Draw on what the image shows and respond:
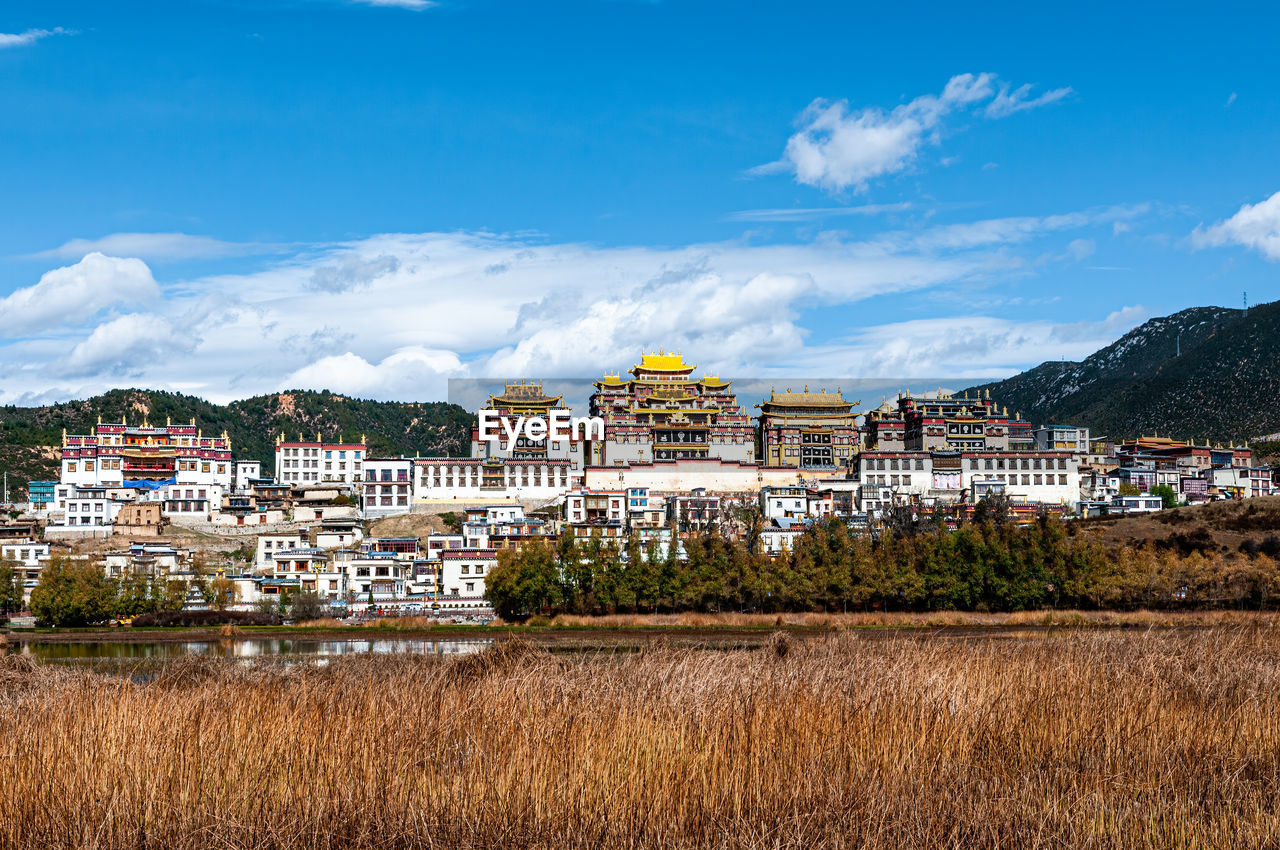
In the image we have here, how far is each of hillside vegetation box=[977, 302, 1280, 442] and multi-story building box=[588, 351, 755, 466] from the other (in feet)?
161

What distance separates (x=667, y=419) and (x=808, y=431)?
10.8 meters

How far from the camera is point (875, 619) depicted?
49.6 meters

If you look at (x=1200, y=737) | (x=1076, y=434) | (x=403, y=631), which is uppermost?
(x=1076, y=434)

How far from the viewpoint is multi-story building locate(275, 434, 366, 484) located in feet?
292

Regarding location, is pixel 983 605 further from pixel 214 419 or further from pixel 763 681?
pixel 214 419

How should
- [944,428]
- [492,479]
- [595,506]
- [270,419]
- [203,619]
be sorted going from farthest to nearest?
[270,419], [944,428], [492,479], [595,506], [203,619]

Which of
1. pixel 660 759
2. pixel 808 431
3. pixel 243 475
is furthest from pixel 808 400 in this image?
pixel 660 759

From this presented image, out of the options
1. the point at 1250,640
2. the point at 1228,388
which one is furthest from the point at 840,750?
the point at 1228,388

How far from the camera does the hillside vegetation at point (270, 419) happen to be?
138 metres

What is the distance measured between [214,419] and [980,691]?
147 meters

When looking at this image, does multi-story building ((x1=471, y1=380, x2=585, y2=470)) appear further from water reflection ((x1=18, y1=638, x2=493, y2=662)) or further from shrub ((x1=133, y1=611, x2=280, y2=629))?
water reflection ((x1=18, y1=638, x2=493, y2=662))

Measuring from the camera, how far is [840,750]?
12.4 m

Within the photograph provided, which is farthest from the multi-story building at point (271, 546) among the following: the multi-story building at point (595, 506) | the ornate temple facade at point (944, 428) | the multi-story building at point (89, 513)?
the ornate temple facade at point (944, 428)

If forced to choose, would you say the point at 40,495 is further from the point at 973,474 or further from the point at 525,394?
the point at 973,474
